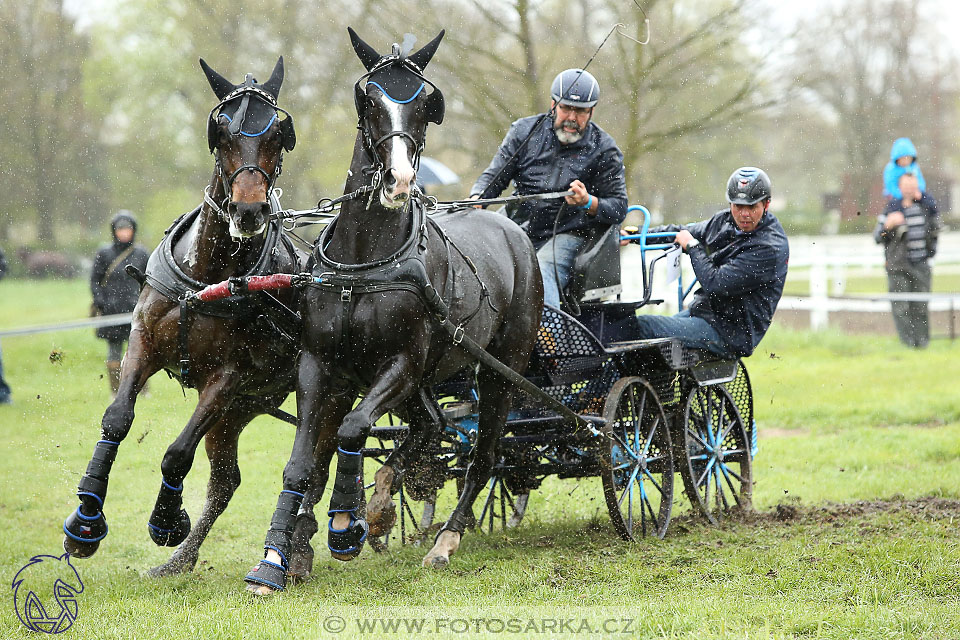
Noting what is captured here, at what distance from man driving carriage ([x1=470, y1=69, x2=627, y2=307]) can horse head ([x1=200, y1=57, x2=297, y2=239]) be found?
161 centimetres

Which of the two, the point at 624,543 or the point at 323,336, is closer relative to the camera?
the point at 323,336

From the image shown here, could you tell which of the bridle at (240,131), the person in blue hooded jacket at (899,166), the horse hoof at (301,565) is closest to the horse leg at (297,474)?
the horse hoof at (301,565)

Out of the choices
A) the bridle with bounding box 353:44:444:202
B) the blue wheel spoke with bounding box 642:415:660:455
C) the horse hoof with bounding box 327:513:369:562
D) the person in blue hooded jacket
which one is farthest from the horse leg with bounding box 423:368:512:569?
the person in blue hooded jacket

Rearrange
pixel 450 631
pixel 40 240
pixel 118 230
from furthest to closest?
1. pixel 40 240
2. pixel 118 230
3. pixel 450 631

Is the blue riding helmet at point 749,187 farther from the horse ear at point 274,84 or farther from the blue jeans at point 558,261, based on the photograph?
the horse ear at point 274,84

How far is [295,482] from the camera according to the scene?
4.30 m

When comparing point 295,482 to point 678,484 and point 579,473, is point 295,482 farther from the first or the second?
point 678,484

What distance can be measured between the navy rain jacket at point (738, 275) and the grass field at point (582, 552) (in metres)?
1.11

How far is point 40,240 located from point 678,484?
10.9m

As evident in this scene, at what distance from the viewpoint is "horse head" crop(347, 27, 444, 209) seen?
158 inches

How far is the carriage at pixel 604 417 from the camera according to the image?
5.50m

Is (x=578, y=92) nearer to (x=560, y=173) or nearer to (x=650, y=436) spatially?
(x=560, y=173)

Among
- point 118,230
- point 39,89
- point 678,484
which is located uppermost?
point 39,89

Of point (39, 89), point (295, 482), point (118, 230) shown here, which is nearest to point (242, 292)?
point (295, 482)
